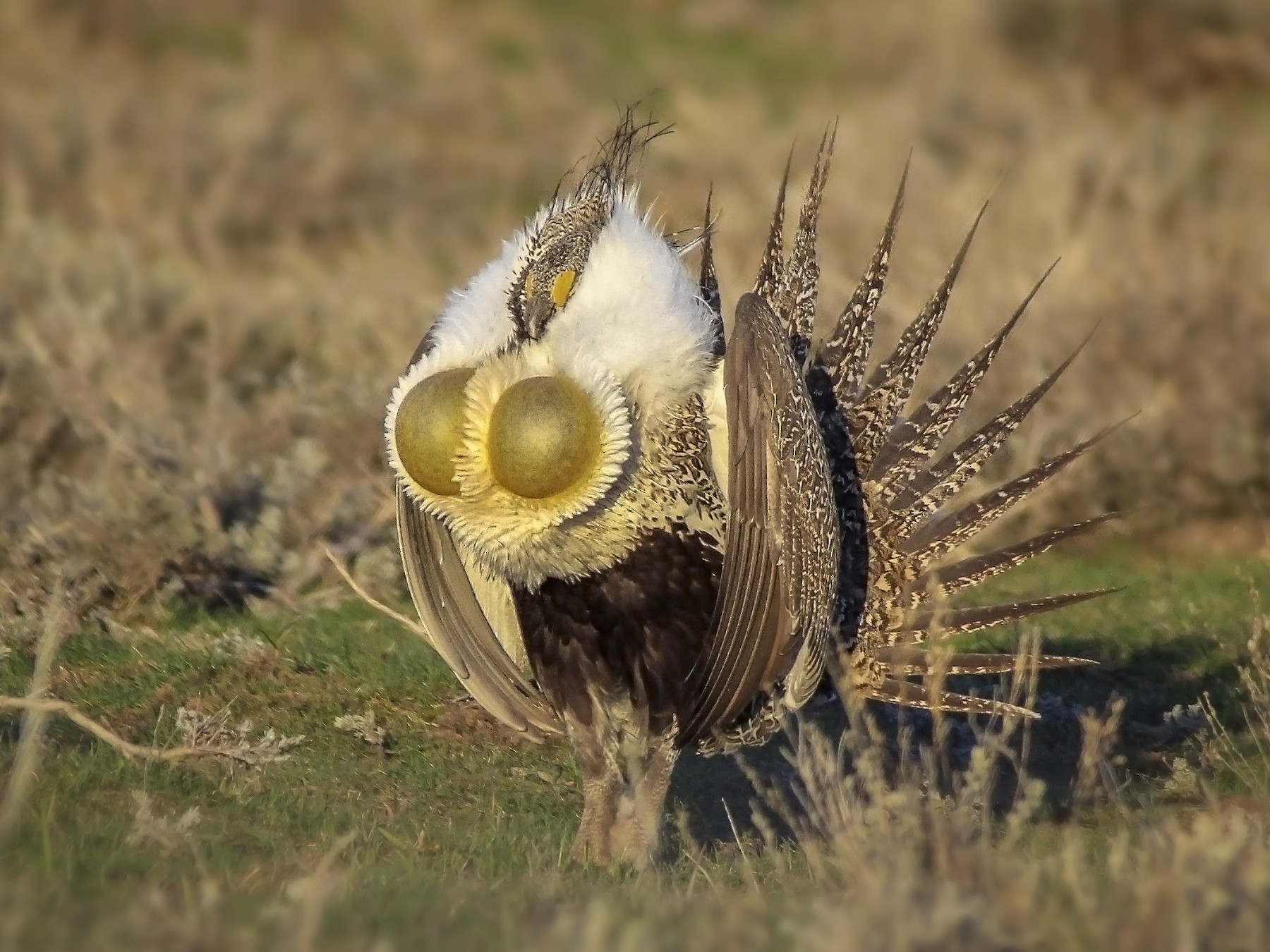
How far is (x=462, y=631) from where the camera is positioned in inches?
154

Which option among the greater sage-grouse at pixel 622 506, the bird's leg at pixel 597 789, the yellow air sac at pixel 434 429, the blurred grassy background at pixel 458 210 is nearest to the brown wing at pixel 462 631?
the greater sage-grouse at pixel 622 506

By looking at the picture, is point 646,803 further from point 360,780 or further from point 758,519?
point 360,780

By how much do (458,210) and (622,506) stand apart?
7158 mm

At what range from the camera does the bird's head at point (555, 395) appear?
342 cm

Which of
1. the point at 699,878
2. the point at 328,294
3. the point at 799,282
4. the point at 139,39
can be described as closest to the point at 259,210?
the point at 328,294

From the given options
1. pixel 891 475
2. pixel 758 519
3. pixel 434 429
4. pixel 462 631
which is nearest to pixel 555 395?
pixel 434 429

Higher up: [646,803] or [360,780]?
[360,780]

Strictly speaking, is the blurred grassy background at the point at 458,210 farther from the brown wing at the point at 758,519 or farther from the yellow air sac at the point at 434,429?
the brown wing at the point at 758,519

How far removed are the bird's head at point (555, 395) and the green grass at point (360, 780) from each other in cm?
57

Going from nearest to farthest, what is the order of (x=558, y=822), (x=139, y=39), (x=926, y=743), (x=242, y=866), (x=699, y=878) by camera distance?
(x=242, y=866)
(x=699, y=878)
(x=558, y=822)
(x=926, y=743)
(x=139, y=39)

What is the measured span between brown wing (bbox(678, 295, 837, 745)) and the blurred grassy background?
1957 millimetres

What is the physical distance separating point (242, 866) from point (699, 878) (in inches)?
30.4

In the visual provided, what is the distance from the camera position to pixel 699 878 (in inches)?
135

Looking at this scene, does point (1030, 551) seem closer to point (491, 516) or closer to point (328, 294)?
point (491, 516)
